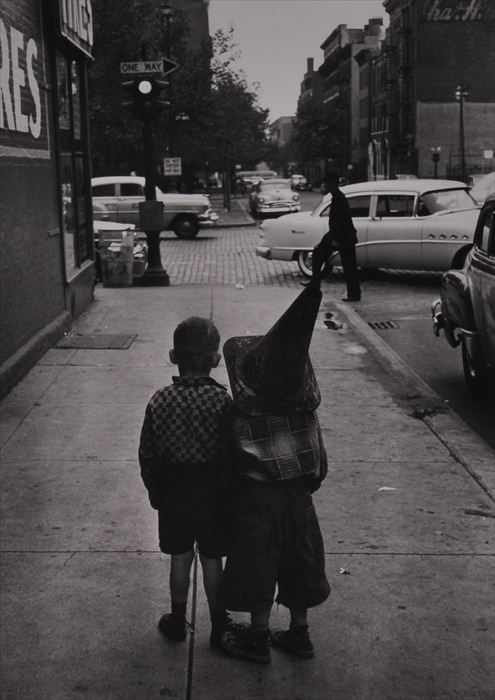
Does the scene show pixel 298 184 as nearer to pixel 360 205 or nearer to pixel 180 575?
pixel 360 205

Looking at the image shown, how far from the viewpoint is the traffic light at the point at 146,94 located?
1708cm

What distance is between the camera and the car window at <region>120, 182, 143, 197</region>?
2969 cm

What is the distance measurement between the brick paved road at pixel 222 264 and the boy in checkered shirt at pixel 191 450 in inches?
581

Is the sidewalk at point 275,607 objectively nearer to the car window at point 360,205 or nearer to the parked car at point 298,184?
the car window at point 360,205

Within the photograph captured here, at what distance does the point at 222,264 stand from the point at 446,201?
19.9 ft

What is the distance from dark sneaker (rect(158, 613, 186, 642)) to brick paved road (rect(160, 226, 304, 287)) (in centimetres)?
1464

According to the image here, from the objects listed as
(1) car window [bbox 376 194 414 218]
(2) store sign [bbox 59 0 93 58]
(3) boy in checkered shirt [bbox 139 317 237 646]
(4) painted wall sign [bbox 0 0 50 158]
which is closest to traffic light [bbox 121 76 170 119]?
(2) store sign [bbox 59 0 93 58]

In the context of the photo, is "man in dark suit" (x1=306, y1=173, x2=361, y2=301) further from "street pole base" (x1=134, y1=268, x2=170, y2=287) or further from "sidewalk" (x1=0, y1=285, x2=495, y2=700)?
"street pole base" (x1=134, y1=268, x2=170, y2=287)

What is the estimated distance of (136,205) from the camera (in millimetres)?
29250

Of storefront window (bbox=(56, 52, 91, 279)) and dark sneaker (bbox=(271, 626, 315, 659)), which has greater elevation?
storefront window (bbox=(56, 52, 91, 279))

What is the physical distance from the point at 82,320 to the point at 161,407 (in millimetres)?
9482

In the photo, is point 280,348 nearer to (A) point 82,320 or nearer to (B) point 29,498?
(B) point 29,498

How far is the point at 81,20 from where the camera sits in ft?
44.6

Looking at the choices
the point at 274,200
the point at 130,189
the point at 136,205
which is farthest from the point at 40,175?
the point at 274,200
